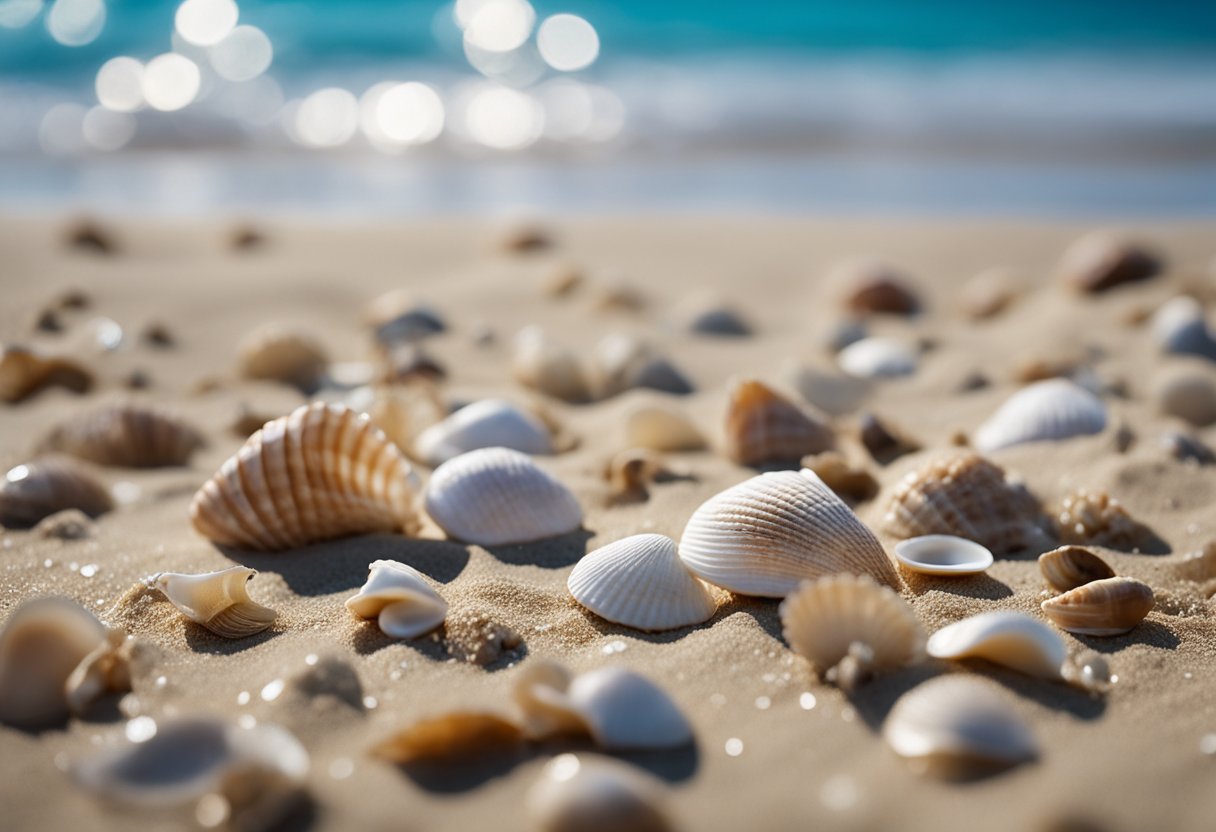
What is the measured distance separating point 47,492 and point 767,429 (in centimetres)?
200

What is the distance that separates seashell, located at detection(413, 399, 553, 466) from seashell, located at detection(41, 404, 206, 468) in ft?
2.44

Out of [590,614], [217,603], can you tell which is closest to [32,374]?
[217,603]

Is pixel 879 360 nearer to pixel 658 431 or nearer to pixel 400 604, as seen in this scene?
pixel 658 431

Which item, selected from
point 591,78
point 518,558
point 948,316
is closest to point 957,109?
point 591,78

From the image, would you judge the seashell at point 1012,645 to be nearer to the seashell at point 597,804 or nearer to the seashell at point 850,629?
the seashell at point 850,629

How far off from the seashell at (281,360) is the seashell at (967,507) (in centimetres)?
233

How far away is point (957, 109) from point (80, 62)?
35.2ft

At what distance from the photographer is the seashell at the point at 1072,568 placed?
7.54ft

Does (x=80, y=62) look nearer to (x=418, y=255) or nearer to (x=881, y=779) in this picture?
(x=418, y=255)

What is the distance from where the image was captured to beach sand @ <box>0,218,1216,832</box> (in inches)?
65.0

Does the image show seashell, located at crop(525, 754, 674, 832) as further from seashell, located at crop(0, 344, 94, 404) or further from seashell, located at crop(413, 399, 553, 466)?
seashell, located at crop(0, 344, 94, 404)

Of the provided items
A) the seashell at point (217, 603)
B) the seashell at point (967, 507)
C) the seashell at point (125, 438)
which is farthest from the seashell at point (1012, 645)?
the seashell at point (125, 438)

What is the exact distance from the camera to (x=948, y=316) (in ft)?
16.5

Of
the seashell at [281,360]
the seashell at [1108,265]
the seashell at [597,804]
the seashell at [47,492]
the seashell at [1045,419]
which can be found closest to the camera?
the seashell at [597,804]
